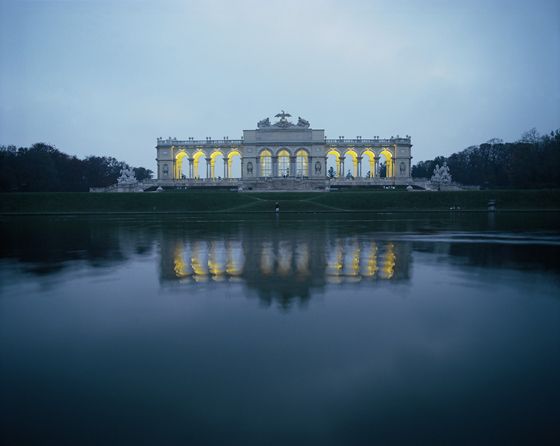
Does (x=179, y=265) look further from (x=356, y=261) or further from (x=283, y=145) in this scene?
Result: (x=283, y=145)

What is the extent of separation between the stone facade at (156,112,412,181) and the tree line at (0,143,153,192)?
62.4 ft

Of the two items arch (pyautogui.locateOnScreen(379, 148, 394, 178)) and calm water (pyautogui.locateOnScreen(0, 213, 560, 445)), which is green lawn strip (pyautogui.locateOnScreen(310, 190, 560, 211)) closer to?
arch (pyautogui.locateOnScreen(379, 148, 394, 178))

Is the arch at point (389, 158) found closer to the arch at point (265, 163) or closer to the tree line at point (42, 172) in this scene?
the arch at point (265, 163)

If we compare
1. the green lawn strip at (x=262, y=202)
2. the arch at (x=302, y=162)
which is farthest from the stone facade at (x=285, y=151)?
the green lawn strip at (x=262, y=202)

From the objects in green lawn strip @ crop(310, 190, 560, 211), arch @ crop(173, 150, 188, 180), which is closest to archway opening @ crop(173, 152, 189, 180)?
arch @ crop(173, 150, 188, 180)

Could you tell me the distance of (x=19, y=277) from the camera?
12953mm

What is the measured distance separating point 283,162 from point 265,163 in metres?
3.90

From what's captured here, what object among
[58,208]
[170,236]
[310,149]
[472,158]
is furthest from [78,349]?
[472,158]

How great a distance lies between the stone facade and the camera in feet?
313

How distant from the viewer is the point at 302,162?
97250mm

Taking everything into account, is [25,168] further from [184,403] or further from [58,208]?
[184,403]

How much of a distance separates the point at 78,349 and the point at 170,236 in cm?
1717

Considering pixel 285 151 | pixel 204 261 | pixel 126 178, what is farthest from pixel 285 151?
pixel 204 261

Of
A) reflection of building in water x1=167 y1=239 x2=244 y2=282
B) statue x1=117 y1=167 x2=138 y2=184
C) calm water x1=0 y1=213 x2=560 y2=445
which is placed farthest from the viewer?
statue x1=117 y1=167 x2=138 y2=184
